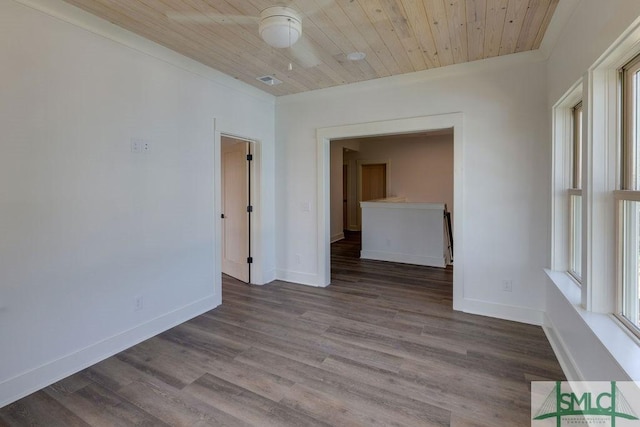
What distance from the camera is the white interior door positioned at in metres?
4.38

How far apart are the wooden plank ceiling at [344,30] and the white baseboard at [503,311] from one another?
2.50m

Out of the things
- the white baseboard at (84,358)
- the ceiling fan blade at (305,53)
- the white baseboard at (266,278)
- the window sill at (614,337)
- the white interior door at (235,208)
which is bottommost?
the white baseboard at (84,358)

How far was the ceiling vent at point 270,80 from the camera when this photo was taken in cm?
362

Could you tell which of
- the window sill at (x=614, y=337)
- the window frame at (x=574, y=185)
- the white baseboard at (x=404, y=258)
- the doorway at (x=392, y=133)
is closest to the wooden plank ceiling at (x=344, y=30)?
the doorway at (x=392, y=133)

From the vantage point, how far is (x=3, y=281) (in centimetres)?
193

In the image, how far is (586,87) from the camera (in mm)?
1832

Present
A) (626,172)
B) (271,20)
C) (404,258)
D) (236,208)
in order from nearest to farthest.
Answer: (626,172) → (271,20) → (236,208) → (404,258)

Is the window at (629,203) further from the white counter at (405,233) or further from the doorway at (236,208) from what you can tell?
the doorway at (236,208)

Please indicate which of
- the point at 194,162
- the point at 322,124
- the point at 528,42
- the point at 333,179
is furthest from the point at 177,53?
the point at 333,179

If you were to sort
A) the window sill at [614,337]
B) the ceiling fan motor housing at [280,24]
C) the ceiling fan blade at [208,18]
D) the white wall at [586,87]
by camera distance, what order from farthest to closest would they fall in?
the ceiling fan blade at [208,18] → the ceiling fan motor housing at [280,24] → the white wall at [586,87] → the window sill at [614,337]

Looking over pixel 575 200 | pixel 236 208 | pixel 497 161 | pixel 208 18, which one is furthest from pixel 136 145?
pixel 575 200

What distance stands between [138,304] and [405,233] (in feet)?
14.3

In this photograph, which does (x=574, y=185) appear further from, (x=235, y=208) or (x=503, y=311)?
(x=235, y=208)

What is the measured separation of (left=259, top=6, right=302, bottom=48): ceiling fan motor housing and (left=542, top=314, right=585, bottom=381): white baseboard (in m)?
2.99
